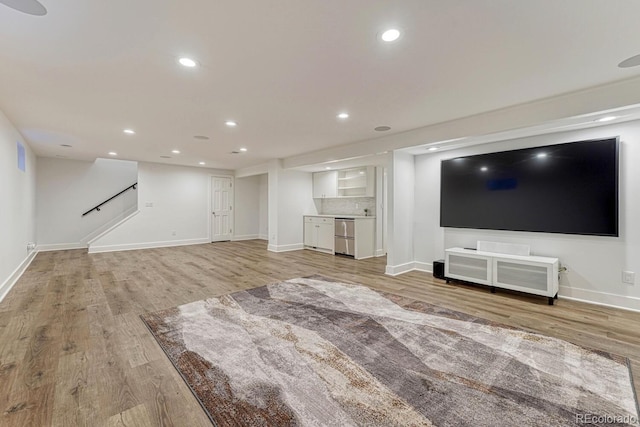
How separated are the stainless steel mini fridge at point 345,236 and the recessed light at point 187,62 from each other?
4.75 metres

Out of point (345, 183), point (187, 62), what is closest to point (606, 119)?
point (187, 62)

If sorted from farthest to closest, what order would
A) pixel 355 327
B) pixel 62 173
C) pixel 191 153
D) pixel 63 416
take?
pixel 62 173 → pixel 191 153 → pixel 355 327 → pixel 63 416

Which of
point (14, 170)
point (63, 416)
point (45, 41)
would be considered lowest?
point (63, 416)

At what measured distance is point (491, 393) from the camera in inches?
69.4

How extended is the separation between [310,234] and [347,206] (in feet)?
4.28

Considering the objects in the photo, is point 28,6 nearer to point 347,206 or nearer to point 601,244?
point 601,244

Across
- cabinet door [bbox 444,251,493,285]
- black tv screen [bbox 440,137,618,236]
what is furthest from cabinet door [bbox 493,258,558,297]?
black tv screen [bbox 440,137,618,236]

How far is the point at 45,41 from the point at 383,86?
273 cm

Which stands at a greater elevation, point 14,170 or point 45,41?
point 45,41

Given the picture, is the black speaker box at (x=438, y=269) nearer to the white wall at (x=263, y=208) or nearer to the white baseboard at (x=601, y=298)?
the white baseboard at (x=601, y=298)

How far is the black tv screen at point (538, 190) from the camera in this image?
324 centimetres

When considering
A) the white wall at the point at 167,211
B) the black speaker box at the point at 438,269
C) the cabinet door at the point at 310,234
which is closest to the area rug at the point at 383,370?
the black speaker box at the point at 438,269

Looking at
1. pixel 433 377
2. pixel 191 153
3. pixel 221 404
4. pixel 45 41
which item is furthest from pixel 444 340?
pixel 191 153

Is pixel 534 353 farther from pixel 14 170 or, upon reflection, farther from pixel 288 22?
pixel 14 170
